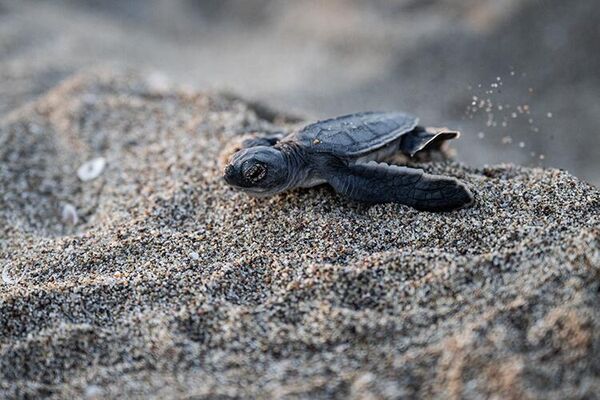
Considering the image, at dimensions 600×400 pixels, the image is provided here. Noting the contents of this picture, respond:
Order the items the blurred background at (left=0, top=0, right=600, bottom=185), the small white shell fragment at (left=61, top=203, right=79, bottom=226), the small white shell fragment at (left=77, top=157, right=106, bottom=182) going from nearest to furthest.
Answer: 1. the small white shell fragment at (left=61, top=203, right=79, bottom=226)
2. the small white shell fragment at (left=77, top=157, right=106, bottom=182)
3. the blurred background at (left=0, top=0, right=600, bottom=185)

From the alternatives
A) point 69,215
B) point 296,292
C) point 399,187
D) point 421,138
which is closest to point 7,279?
point 69,215

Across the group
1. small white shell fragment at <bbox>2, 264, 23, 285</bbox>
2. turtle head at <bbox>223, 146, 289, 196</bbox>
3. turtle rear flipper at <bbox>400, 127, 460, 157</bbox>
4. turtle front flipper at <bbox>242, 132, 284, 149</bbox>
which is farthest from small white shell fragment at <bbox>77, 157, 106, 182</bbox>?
turtle rear flipper at <bbox>400, 127, 460, 157</bbox>

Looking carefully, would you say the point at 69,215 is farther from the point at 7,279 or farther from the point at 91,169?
the point at 7,279

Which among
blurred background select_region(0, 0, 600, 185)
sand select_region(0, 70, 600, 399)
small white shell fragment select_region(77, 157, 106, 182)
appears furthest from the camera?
blurred background select_region(0, 0, 600, 185)

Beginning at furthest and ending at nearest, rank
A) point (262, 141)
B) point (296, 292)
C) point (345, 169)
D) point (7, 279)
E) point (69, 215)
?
point (69, 215) → point (262, 141) → point (345, 169) → point (7, 279) → point (296, 292)

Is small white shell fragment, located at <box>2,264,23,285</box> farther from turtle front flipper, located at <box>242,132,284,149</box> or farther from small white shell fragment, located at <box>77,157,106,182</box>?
turtle front flipper, located at <box>242,132,284,149</box>
